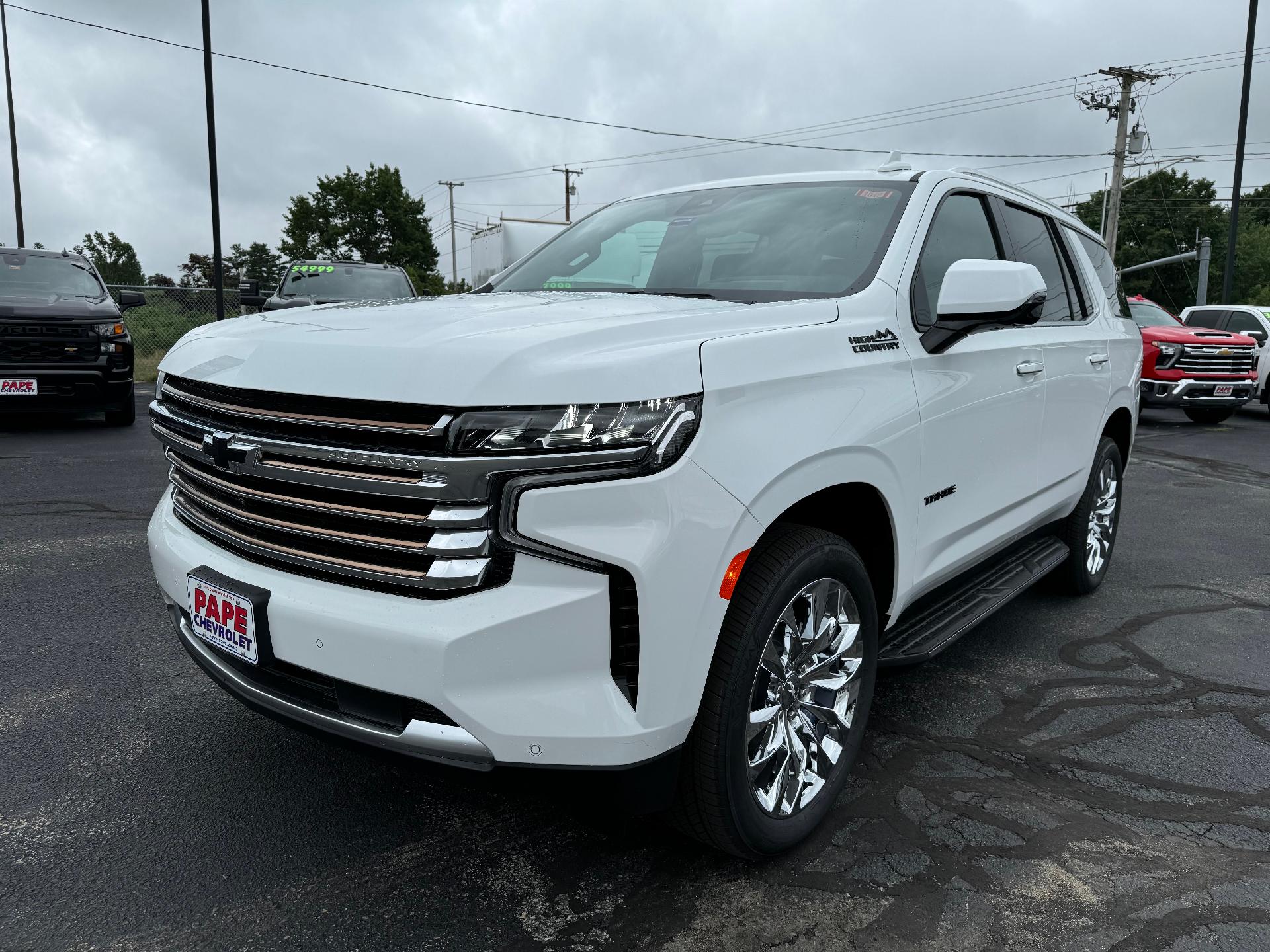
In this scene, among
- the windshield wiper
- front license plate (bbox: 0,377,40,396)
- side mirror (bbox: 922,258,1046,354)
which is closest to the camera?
side mirror (bbox: 922,258,1046,354)

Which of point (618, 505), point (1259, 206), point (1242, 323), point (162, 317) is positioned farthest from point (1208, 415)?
point (1259, 206)

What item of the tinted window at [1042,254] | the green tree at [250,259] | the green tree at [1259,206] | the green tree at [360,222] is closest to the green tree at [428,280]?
the green tree at [360,222]

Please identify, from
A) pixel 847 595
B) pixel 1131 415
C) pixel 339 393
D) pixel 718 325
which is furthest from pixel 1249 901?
pixel 1131 415

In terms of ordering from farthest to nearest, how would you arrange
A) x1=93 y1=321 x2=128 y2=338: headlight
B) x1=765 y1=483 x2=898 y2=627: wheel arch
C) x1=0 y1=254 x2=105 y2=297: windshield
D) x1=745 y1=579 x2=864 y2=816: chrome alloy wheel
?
x1=0 y1=254 x2=105 y2=297: windshield → x1=93 y1=321 x2=128 y2=338: headlight → x1=765 y1=483 x2=898 y2=627: wheel arch → x1=745 y1=579 x2=864 y2=816: chrome alloy wheel

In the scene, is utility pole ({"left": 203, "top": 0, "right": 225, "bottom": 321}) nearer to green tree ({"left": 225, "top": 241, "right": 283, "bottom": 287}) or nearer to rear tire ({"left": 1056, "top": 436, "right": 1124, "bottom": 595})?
rear tire ({"left": 1056, "top": 436, "right": 1124, "bottom": 595})

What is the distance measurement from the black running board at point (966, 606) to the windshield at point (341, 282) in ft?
35.3

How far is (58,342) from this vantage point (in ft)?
30.9

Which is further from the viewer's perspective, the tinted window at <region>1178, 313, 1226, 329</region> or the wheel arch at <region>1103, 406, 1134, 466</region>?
the tinted window at <region>1178, 313, 1226, 329</region>

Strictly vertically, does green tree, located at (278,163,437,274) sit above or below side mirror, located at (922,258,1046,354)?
above

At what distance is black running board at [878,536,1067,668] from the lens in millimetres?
2984

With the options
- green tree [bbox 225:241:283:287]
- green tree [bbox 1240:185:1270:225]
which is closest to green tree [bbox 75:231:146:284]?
green tree [bbox 225:241:283:287]

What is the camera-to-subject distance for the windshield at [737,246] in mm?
3016

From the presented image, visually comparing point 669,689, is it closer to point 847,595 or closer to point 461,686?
point 461,686

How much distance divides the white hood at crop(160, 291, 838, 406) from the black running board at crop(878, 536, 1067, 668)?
107cm
